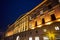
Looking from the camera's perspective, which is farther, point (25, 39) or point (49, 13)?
point (25, 39)

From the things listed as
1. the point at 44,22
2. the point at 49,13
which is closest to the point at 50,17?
the point at 49,13

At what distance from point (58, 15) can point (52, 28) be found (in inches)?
106

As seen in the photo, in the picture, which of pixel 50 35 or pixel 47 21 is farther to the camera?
pixel 47 21

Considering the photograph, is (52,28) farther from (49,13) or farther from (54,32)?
(49,13)

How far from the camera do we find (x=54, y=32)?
17.9m

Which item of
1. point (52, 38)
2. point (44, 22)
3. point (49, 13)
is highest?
point (49, 13)

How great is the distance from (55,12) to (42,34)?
191 inches

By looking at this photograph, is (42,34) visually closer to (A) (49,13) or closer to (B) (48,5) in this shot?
(A) (49,13)

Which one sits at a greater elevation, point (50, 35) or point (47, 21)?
point (47, 21)

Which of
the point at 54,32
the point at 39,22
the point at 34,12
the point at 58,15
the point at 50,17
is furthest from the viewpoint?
the point at 34,12

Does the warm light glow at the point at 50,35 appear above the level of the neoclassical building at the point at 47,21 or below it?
below

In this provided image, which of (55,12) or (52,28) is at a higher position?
(55,12)

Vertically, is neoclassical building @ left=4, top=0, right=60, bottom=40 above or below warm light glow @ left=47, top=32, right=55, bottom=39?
above

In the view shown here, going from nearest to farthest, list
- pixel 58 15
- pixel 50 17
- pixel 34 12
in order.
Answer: pixel 58 15
pixel 50 17
pixel 34 12
